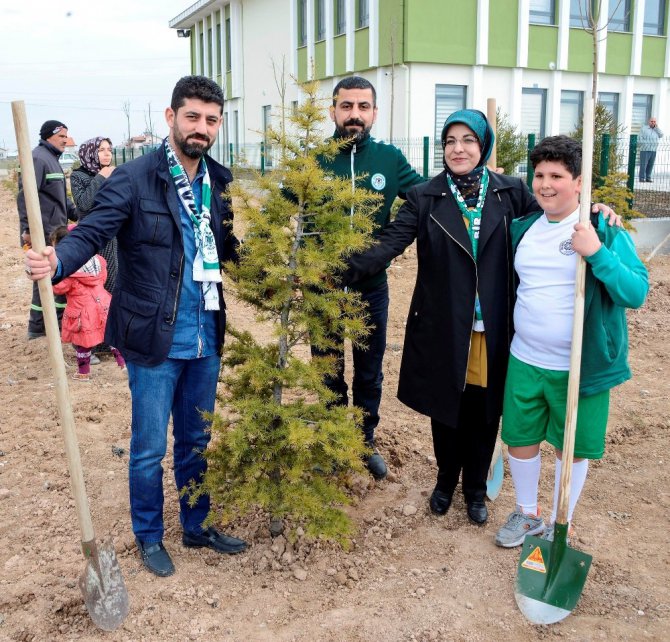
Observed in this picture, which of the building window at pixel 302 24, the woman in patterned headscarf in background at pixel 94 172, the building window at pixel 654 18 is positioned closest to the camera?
the woman in patterned headscarf in background at pixel 94 172

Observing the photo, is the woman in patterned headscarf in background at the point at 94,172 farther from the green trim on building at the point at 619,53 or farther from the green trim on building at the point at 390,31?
the green trim on building at the point at 619,53

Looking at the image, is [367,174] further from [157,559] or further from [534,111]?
[534,111]

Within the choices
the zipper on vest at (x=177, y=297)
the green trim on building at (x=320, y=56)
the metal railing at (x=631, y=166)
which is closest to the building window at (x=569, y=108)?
the metal railing at (x=631, y=166)

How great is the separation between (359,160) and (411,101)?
16.9 m

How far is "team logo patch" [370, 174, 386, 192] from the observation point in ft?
12.9

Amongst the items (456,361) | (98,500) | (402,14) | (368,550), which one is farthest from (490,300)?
(402,14)

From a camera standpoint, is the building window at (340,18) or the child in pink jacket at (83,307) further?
the building window at (340,18)

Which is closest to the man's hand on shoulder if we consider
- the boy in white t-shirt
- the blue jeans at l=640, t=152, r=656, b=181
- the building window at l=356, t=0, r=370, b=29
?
the boy in white t-shirt

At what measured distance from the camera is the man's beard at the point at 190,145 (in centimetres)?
304

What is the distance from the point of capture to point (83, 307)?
6207 mm

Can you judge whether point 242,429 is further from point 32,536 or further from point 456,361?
point 32,536

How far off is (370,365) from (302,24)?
2314cm

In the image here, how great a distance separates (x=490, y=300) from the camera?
3.43m

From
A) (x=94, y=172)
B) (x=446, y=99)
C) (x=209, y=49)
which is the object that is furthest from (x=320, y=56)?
(x=94, y=172)
